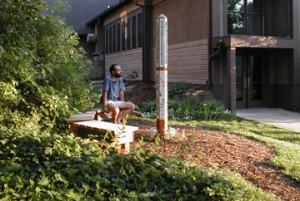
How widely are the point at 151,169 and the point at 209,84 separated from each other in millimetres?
9970

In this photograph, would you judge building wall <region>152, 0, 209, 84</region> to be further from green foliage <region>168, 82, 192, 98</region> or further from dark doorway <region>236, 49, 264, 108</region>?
dark doorway <region>236, 49, 264, 108</region>

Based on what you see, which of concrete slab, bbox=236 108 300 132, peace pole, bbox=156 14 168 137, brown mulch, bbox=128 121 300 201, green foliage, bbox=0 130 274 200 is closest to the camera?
green foliage, bbox=0 130 274 200

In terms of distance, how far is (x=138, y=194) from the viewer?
412cm

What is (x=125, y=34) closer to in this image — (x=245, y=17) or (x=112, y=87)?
(x=245, y=17)

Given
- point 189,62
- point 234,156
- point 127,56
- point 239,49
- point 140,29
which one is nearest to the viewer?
point 234,156

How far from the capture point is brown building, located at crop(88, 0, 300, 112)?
13.7 metres

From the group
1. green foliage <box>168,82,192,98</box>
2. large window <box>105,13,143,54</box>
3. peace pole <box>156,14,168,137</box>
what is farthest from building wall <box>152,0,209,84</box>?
peace pole <box>156,14,168,137</box>

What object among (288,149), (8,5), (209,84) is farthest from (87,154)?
(209,84)

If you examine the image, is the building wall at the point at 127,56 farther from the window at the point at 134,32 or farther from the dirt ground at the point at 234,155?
the dirt ground at the point at 234,155

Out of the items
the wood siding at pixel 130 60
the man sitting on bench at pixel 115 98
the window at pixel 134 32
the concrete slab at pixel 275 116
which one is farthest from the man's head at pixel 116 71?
the window at pixel 134 32

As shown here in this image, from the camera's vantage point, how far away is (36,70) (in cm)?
574

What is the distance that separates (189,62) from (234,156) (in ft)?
32.3

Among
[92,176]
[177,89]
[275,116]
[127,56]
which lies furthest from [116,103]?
[127,56]

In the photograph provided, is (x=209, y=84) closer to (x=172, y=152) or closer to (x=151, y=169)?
(x=172, y=152)
